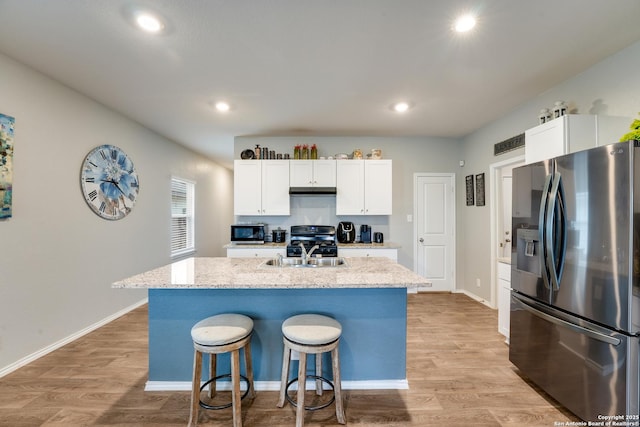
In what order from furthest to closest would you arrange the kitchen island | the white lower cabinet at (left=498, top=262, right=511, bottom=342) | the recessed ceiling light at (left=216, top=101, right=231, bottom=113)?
the recessed ceiling light at (left=216, top=101, right=231, bottom=113) → the white lower cabinet at (left=498, top=262, right=511, bottom=342) → the kitchen island

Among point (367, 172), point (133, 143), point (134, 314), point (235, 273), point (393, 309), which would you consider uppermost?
point (133, 143)

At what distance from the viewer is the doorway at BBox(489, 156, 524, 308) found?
3.70 meters

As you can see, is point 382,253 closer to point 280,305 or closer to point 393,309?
point 393,309

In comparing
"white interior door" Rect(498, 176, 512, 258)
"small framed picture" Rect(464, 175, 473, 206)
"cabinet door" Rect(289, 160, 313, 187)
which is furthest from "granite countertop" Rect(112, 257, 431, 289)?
"small framed picture" Rect(464, 175, 473, 206)

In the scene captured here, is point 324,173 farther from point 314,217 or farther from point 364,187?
point 314,217

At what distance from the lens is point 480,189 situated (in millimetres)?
4027

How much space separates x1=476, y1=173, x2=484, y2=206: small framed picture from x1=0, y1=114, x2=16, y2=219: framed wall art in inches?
209

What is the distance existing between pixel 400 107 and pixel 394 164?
4.64 feet

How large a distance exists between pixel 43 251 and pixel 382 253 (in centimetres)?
382

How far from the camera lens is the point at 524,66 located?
2.36 meters

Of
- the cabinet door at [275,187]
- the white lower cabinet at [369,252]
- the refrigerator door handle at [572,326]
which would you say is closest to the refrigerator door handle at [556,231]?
the refrigerator door handle at [572,326]

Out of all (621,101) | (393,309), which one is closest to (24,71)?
(393,309)

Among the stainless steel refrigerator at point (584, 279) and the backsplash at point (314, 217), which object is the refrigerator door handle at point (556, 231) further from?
the backsplash at point (314, 217)

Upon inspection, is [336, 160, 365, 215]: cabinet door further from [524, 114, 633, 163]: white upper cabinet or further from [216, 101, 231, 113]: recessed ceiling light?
[524, 114, 633, 163]: white upper cabinet
